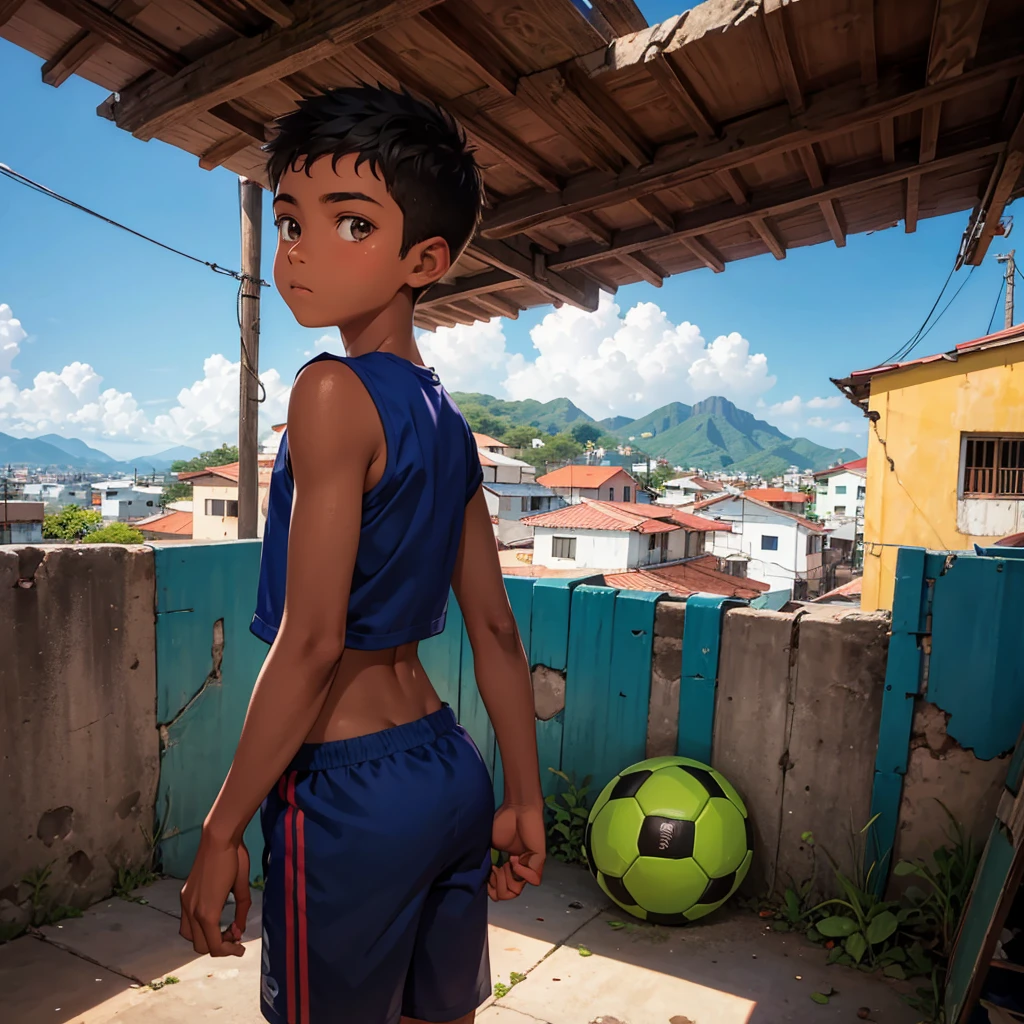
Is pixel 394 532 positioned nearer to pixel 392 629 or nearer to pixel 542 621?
pixel 392 629

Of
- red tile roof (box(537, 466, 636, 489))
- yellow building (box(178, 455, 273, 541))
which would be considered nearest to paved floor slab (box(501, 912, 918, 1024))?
yellow building (box(178, 455, 273, 541))

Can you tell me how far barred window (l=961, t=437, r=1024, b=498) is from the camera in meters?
13.1

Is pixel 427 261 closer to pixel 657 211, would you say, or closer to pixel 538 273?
pixel 657 211

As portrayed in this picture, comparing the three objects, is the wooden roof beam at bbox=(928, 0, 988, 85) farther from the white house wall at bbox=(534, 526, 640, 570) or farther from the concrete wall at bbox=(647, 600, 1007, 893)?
the white house wall at bbox=(534, 526, 640, 570)

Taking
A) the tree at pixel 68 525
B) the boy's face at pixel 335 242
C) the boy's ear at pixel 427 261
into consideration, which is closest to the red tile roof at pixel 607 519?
the boy's ear at pixel 427 261

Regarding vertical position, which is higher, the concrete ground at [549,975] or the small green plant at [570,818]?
the small green plant at [570,818]

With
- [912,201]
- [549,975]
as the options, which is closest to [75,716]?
[549,975]

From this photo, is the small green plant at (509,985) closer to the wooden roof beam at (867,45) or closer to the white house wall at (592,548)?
the wooden roof beam at (867,45)

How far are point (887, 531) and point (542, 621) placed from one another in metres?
12.6

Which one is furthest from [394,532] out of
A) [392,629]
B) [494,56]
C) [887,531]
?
[887,531]

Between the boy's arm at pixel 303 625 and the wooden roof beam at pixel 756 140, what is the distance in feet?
5.88

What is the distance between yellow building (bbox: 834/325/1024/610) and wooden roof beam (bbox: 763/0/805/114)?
490 inches

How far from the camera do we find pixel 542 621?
3574 millimetres

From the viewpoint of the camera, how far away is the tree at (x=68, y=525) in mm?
41906
